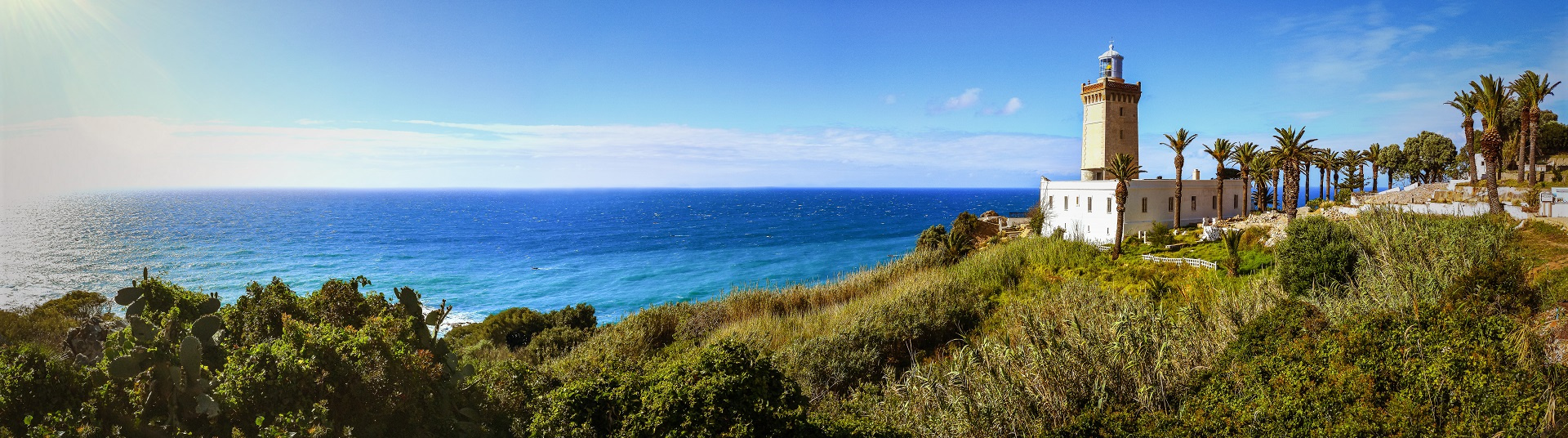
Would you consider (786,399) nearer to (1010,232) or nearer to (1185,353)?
(1185,353)

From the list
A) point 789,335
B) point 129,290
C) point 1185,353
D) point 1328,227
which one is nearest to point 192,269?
point 789,335

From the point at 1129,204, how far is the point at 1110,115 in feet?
24.5

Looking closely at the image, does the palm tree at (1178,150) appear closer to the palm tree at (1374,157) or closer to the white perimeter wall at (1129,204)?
the white perimeter wall at (1129,204)

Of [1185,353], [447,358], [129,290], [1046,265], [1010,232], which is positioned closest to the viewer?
[129,290]

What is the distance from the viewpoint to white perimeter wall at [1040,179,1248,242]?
32125 mm

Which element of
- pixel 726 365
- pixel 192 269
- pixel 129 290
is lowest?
pixel 192 269

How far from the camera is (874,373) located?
14031 mm

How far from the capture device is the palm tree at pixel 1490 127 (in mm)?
20094

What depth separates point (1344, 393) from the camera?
7242 millimetres

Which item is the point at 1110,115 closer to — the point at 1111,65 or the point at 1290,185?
the point at 1111,65

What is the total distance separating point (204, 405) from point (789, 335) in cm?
1378

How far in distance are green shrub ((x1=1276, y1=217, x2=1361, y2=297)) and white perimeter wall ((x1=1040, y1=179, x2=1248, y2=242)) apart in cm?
1432

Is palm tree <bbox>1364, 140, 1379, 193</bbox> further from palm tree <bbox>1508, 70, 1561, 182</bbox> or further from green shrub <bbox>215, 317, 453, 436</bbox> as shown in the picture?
green shrub <bbox>215, 317, 453, 436</bbox>

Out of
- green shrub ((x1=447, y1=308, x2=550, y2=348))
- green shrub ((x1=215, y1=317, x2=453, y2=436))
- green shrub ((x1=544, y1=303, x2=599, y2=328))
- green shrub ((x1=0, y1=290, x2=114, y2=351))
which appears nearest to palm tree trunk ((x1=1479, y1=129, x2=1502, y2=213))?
green shrub ((x1=544, y1=303, x2=599, y2=328))
